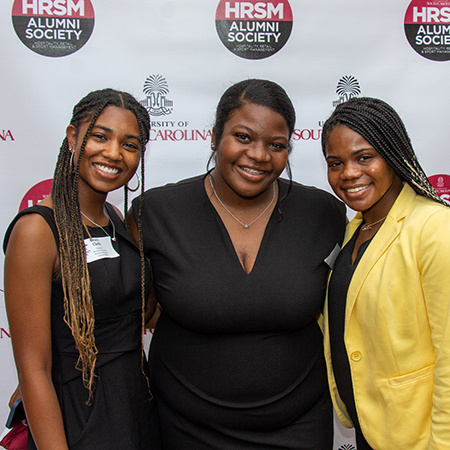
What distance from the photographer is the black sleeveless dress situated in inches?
47.7

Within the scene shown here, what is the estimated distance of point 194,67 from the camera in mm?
2168

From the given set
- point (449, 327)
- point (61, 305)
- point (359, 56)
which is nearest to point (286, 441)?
point (449, 327)

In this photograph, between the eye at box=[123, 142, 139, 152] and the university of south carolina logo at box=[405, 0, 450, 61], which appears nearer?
the eye at box=[123, 142, 139, 152]

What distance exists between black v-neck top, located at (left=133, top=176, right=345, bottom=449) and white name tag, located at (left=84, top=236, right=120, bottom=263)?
0.54 ft

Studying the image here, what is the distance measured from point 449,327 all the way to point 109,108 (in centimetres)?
106

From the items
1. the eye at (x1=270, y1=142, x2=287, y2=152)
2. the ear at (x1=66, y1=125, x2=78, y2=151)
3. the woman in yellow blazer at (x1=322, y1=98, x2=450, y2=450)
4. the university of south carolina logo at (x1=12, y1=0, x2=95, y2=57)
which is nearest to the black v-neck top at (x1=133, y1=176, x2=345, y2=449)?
the woman in yellow blazer at (x1=322, y1=98, x2=450, y2=450)

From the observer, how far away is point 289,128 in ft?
4.72

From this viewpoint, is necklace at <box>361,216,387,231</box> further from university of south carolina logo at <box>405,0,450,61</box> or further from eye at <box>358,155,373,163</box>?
university of south carolina logo at <box>405,0,450,61</box>

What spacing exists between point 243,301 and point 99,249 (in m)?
0.44

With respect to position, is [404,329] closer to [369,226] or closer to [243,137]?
[369,226]

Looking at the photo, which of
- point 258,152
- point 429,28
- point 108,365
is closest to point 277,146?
point 258,152

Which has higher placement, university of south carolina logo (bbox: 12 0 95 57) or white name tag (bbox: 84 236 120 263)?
university of south carolina logo (bbox: 12 0 95 57)

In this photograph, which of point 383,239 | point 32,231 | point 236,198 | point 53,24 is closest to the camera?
point 32,231

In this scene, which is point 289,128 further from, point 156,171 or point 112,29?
point 112,29
